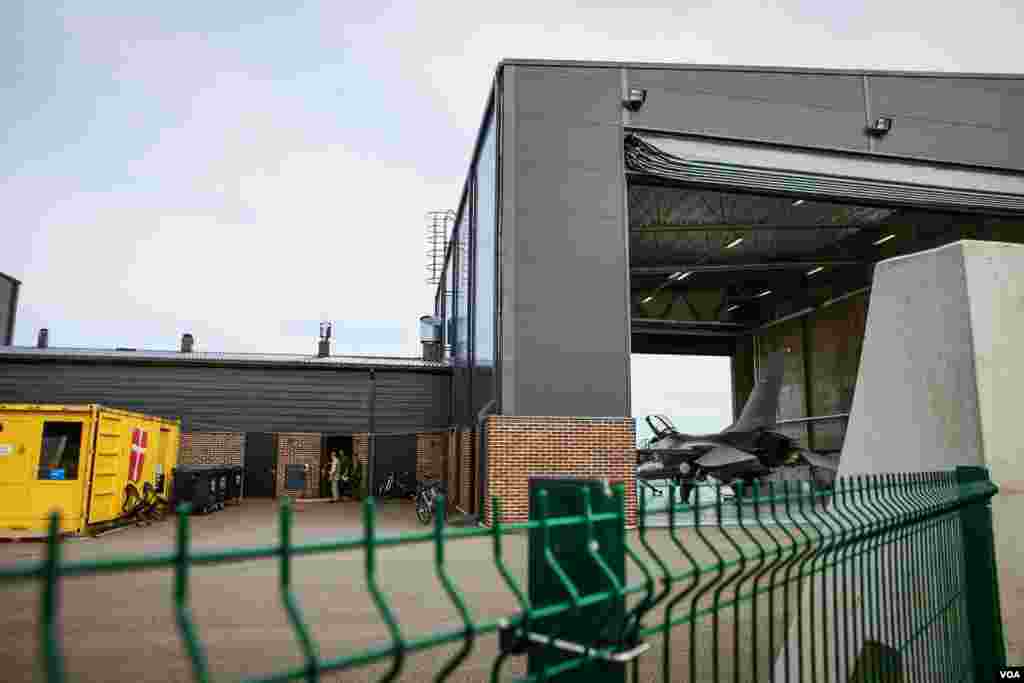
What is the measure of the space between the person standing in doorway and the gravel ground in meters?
13.4

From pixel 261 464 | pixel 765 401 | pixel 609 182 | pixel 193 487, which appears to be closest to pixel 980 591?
pixel 609 182

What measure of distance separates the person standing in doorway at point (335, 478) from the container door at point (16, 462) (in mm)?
11872

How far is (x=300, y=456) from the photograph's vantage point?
25.8 m

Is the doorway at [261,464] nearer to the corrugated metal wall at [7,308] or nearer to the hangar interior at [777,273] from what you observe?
the hangar interior at [777,273]

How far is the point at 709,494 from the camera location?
29.8m

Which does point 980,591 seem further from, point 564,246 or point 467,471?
point 467,471

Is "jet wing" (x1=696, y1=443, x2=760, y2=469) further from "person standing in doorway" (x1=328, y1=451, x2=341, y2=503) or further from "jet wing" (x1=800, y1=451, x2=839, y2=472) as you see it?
Result: "person standing in doorway" (x1=328, y1=451, x2=341, y2=503)

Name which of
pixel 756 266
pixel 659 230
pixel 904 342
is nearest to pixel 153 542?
pixel 904 342

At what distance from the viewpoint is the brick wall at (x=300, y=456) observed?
2561cm

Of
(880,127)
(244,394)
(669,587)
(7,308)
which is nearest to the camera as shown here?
(669,587)

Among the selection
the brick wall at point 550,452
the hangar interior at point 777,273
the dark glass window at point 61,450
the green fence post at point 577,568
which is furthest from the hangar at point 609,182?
the green fence post at point 577,568

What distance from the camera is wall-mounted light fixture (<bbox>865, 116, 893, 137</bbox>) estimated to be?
1692cm

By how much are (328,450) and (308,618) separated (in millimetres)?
20469

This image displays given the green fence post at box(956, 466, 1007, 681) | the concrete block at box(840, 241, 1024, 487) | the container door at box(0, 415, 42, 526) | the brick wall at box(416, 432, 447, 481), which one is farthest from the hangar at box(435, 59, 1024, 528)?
the green fence post at box(956, 466, 1007, 681)
